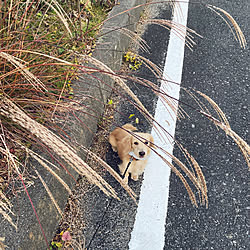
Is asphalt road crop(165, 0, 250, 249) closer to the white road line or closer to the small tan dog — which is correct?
the white road line

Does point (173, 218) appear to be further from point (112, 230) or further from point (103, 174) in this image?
point (103, 174)

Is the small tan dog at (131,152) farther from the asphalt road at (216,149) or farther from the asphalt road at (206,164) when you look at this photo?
the asphalt road at (216,149)

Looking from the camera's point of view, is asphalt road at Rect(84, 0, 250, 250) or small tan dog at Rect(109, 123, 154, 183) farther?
small tan dog at Rect(109, 123, 154, 183)

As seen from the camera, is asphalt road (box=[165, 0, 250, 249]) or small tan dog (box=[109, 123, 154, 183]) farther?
small tan dog (box=[109, 123, 154, 183])

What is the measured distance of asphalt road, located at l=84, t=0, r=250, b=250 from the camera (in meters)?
1.67

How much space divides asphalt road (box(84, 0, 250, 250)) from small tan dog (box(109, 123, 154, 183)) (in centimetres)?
9

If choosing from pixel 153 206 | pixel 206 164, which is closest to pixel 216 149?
pixel 206 164

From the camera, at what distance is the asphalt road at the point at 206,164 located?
1.67 meters

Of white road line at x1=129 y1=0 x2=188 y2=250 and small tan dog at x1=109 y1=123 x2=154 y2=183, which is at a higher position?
small tan dog at x1=109 y1=123 x2=154 y2=183

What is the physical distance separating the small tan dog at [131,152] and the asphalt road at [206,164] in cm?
9

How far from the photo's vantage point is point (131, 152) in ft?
5.90

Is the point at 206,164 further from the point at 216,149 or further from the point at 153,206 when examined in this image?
the point at 153,206

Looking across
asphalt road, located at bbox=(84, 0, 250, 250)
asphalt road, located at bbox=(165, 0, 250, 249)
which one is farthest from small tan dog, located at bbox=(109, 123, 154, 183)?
asphalt road, located at bbox=(165, 0, 250, 249)

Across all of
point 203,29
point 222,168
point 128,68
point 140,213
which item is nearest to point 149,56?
point 128,68
